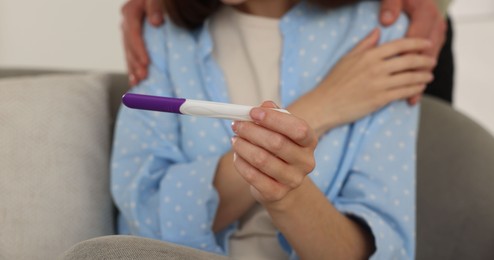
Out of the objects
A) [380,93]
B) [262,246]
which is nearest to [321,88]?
[380,93]

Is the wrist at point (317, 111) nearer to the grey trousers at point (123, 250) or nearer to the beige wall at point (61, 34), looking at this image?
the grey trousers at point (123, 250)

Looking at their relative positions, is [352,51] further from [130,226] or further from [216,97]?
[130,226]

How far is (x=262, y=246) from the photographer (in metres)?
0.87

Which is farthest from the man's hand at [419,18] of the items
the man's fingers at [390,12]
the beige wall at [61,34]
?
the beige wall at [61,34]

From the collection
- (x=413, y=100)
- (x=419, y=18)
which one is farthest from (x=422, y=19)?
(x=413, y=100)

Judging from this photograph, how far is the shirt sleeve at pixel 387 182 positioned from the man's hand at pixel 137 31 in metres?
0.33

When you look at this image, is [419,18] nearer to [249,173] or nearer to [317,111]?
[317,111]

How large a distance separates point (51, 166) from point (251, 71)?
0.30m

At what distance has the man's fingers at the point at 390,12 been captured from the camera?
2.88ft

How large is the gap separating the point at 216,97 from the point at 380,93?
221 mm

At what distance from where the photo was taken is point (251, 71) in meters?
0.91

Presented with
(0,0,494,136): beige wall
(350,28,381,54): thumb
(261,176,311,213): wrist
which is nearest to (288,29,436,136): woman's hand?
(350,28,381,54): thumb

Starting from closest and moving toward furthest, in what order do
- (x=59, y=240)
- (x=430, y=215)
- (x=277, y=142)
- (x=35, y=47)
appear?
(x=277, y=142), (x=59, y=240), (x=430, y=215), (x=35, y=47)

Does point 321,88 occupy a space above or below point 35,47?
above
